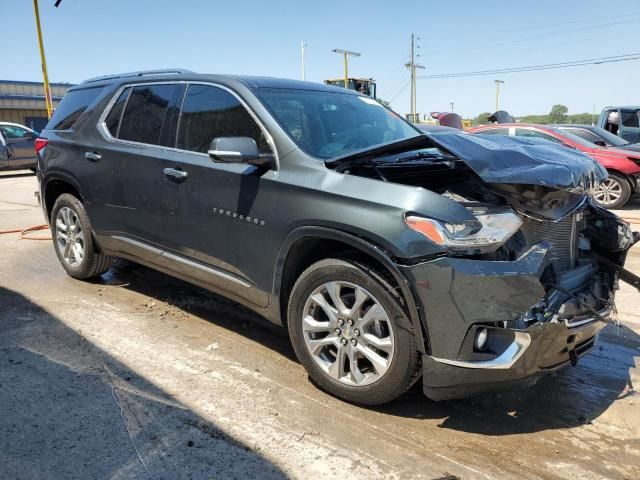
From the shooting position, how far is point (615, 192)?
33.7 feet

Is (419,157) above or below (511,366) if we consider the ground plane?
above

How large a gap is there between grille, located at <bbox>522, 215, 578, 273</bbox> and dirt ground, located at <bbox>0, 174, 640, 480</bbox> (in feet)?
2.80

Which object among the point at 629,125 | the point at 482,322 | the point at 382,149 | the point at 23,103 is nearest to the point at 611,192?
the point at 629,125

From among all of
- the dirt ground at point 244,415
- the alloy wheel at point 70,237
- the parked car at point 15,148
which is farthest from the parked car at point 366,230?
the parked car at point 15,148

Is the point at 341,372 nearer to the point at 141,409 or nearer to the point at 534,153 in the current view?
the point at 141,409

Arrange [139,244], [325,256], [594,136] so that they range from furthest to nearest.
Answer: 1. [594,136]
2. [139,244]
3. [325,256]

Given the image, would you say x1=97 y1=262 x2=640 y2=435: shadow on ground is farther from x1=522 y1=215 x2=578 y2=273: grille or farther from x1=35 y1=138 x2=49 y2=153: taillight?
x1=35 y1=138 x2=49 y2=153: taillight

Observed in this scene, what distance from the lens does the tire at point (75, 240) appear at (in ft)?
16.3

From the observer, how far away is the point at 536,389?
338 centimetres

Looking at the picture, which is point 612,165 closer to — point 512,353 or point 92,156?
point 512,353

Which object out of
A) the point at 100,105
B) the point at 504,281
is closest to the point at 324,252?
the point at 504,281

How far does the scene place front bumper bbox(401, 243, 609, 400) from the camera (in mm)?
2561

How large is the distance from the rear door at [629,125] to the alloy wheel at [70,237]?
15.9 metres

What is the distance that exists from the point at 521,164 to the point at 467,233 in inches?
23.0
